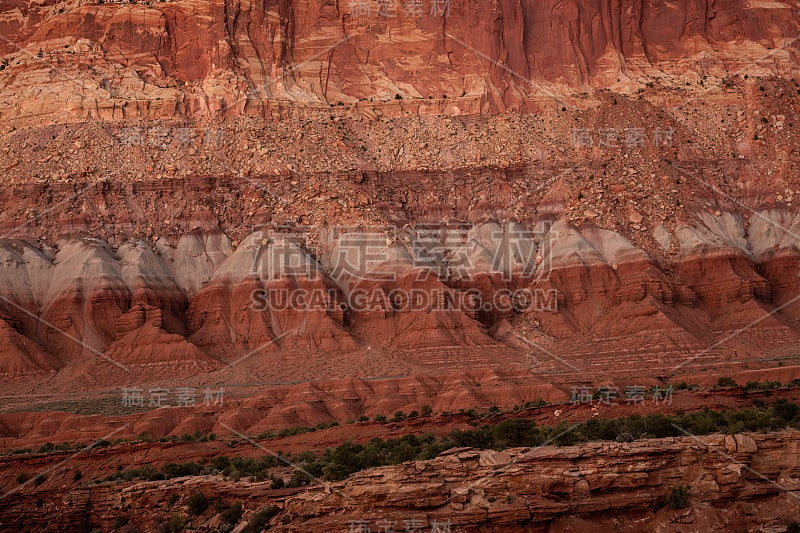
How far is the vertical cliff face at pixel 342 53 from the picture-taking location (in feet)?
283

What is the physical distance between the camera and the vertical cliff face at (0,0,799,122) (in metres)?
86.4

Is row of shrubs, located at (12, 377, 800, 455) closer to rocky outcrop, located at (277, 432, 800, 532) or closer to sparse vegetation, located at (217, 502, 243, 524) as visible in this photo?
sparse vegetation, located at (217, 502, 243, 524)

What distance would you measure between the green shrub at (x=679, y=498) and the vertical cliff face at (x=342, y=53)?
60449 millimetres

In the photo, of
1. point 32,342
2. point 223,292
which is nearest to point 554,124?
point 223,292

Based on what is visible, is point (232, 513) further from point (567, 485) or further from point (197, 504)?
point (567, 485)

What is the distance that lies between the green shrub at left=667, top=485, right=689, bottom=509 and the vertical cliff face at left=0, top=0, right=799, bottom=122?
6045 centimetres

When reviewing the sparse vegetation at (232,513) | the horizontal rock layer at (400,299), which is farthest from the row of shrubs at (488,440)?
the horizontal rock layer at (400,299)

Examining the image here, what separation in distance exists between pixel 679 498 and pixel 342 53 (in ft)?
219

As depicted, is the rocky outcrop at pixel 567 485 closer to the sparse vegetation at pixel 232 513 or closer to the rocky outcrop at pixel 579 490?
the rocky outcrop at pixel 579 490

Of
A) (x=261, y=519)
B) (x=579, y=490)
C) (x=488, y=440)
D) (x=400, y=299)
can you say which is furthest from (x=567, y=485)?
(x=400, y=299)

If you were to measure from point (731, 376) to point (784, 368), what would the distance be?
113 inches

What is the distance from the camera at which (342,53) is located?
3561 inches

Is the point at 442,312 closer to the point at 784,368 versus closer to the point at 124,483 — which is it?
the point at 784,368

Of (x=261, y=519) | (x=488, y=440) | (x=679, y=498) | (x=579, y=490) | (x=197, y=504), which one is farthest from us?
(x=488, y=440)
